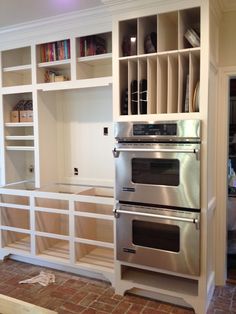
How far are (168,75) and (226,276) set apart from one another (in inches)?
81.7

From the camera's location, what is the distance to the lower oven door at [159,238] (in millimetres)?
2496

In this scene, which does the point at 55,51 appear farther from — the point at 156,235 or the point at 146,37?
the point at 156,235

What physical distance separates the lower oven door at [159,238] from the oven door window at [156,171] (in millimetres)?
240

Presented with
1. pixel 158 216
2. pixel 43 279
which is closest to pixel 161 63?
pixel 158 216

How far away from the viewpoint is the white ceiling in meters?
2.77

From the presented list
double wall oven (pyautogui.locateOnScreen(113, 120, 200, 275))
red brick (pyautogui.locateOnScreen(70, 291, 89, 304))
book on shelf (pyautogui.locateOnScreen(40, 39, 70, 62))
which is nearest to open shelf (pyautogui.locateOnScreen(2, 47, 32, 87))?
book on shelf (pyautogui.locateOnScreen(40, 39, 70, 62))

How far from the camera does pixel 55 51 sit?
3434 millimetres

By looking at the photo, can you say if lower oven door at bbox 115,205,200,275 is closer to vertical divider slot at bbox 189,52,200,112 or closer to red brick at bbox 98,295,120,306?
red brick at bbox 98,295,120,306

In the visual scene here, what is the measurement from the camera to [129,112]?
9.00 feet

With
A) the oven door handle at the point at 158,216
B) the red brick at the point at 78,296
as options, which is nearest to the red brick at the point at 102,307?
the red brick at the point at 78,296

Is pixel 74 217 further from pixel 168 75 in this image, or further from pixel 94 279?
pixel 168 75

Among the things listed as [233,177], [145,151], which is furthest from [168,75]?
[233,177]

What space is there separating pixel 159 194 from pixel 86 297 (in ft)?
3.88

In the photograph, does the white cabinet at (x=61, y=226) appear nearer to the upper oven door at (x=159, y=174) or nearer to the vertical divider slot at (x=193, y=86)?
the upper oven door at (x=159, y=174)
